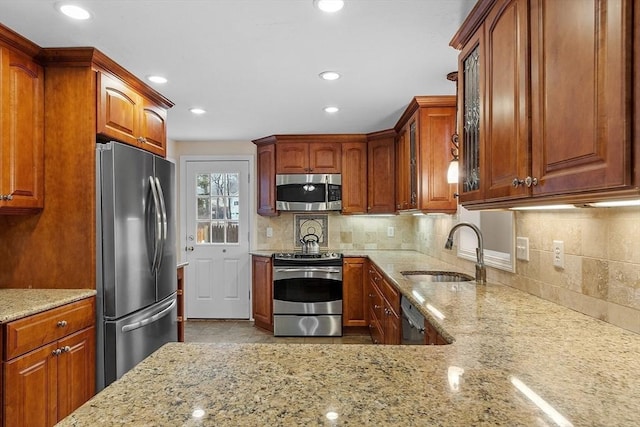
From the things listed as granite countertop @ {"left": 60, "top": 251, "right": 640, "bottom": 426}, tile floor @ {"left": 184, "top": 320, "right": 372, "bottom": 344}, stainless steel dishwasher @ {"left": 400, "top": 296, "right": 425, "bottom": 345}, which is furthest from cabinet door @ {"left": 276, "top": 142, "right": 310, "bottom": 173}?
granite countertop @ {"left": 60, "top": 251, "right": 640, "bottom": 426}

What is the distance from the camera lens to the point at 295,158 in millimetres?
4594

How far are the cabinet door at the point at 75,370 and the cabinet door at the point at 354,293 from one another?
8.48 feet

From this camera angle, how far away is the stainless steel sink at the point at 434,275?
283 cm

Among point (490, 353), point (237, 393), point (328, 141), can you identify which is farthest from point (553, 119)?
point (328, 141)

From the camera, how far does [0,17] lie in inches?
74.1

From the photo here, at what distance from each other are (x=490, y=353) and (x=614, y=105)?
70cm

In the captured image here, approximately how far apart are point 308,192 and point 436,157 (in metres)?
1.78

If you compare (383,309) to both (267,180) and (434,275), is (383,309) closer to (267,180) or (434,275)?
(434,275)

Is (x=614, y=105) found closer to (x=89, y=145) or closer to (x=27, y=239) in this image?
(x=89, y=145)

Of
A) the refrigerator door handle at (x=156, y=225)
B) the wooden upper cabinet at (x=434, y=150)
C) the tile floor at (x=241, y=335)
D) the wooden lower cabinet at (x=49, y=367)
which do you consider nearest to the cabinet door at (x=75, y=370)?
the wooden lower cabinet at (x=49, y=367)

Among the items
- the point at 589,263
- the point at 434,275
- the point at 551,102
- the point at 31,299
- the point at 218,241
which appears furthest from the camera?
the point at 218,241

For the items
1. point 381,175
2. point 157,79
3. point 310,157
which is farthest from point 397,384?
point 310,157

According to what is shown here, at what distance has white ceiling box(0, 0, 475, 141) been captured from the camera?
5.99ft

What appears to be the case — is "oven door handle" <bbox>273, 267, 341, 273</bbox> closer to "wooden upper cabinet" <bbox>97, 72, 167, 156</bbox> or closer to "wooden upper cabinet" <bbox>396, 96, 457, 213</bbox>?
"wooden upper cabinet" <bbox>396, 96, 457, 213</bbox>
